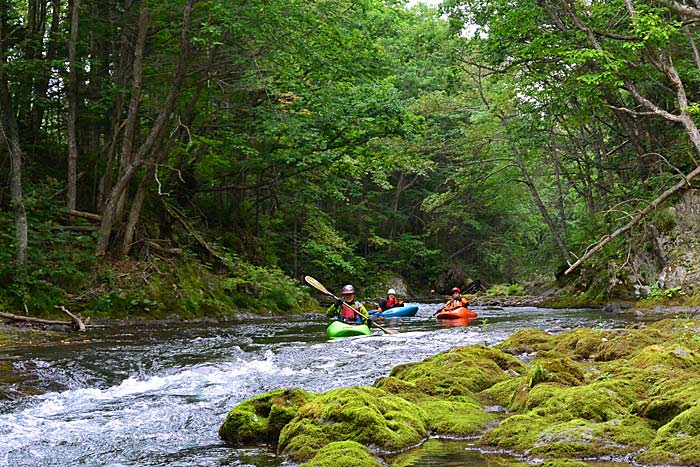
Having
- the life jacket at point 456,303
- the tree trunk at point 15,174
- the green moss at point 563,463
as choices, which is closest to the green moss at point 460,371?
the green moss at point 563,463

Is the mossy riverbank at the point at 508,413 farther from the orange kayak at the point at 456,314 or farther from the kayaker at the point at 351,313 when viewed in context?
the orange kayak at the point at 456,314

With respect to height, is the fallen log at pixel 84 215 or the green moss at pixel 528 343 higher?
the fallen log at pixel 84 215

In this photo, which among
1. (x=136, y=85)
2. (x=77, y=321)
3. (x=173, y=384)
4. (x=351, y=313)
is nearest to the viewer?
(x=173, y=384)

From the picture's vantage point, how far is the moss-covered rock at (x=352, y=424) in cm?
457

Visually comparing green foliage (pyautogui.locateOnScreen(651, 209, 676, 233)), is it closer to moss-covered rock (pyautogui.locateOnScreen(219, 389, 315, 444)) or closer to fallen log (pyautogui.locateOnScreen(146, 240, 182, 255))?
fallen log (pyautogui.locateOnScreen(146, 240, 182, 255))

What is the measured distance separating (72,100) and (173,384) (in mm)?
9728

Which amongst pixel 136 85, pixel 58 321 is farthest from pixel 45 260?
pixel 136 85

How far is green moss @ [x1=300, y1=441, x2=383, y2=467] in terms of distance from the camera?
13.0 ft

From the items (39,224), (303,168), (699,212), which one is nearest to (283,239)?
(303,168)

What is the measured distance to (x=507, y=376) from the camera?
676cm

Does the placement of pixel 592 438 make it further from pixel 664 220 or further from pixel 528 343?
pixel 664 220

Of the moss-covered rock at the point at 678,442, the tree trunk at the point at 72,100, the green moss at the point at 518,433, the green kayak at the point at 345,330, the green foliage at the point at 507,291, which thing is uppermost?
the tree trunk at the point at 72,100

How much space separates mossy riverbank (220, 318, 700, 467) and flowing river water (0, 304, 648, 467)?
9.3 inches

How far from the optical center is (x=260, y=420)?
518 cm
